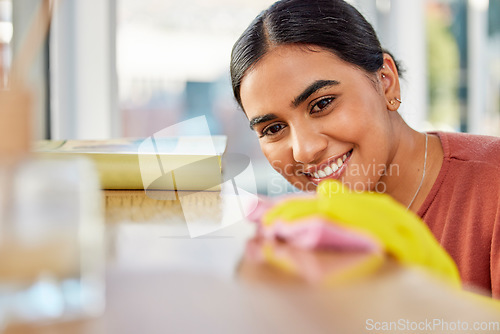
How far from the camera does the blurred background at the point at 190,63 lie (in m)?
1.69

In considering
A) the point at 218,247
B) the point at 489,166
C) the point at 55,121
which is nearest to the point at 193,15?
the point at 55,121

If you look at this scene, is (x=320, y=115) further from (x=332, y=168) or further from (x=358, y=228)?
(x=358, y=228)

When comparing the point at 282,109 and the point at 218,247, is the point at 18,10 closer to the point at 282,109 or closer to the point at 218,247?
the point at 282,109

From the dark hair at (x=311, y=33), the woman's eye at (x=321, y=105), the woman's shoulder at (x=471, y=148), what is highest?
the dark hair at (x=311, y=33)

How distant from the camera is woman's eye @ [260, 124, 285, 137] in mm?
883

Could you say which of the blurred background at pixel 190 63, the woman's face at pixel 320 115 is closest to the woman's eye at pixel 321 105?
the woman's face at pixel 320 115

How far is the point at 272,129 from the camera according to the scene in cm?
90

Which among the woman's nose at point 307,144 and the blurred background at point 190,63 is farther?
the blurred background at point 190,63

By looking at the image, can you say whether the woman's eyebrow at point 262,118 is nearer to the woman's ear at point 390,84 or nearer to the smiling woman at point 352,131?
the smiling woman at point 352,131

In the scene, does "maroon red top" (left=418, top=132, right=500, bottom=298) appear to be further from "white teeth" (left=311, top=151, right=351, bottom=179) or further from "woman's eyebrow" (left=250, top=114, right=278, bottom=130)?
"woman's eyebrow" (left=250, top=114, right=278, bottom=130)

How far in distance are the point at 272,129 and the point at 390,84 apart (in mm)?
257

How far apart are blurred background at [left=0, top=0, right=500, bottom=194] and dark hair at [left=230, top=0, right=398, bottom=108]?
1.44 ft

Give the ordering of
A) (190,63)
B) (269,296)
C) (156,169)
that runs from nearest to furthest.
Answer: (269,296) → (156,169) → (190,63)

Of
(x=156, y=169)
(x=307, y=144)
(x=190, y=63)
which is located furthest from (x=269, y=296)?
(x=190, y=63)
